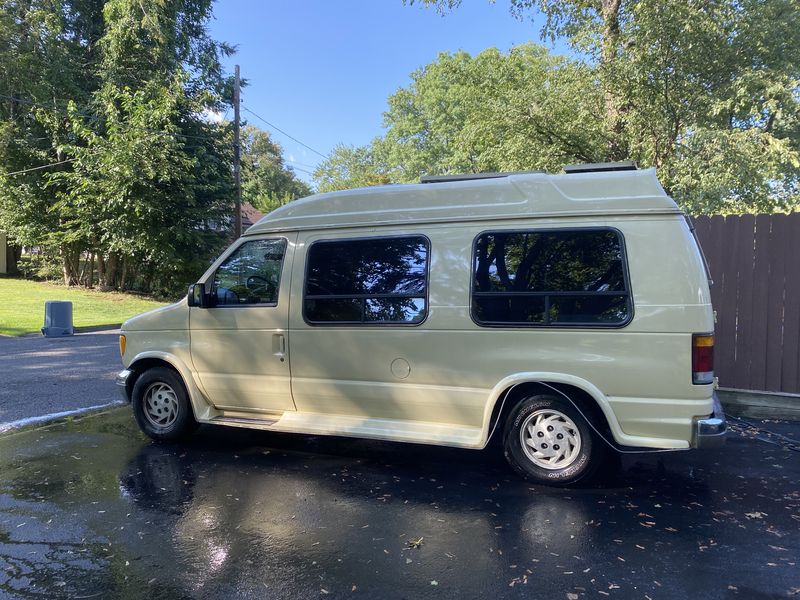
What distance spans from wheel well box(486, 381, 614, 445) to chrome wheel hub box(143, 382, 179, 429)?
3.30 m

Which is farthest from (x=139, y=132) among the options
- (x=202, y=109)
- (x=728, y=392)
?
(x=728, y=392)

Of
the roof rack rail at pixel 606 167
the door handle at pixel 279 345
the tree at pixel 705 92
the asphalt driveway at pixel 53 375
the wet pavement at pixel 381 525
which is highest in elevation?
the tree at pixel 705 92

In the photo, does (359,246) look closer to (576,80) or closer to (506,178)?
(506,178)

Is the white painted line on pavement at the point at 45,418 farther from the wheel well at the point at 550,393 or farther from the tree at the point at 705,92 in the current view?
the tree at the point at 705,92

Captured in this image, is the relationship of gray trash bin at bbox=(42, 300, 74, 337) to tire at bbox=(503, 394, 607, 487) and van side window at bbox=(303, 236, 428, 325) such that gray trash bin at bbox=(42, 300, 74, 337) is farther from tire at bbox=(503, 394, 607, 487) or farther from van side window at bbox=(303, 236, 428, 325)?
tire at bbox=(503, 394, 607, 487)

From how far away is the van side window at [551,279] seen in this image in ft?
13.5

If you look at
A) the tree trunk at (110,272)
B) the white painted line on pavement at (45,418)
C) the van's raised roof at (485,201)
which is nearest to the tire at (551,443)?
the van's raised roof at (485,201)

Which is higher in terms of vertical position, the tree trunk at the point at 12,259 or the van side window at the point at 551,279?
the tree trunk at the point at 12,259

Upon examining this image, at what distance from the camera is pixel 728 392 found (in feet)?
21.2

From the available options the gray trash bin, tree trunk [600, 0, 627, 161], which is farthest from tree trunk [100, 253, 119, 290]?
tree trunk [600, 0, 627, 161]

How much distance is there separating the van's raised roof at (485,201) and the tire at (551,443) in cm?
154

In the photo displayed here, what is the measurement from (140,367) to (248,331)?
1478 millimetres

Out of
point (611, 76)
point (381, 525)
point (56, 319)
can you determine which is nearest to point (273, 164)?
point (56, 319)

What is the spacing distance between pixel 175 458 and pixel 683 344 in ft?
14.8
